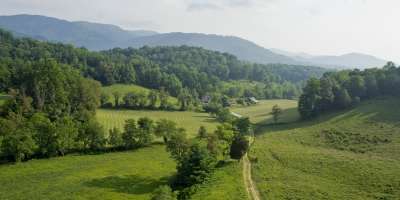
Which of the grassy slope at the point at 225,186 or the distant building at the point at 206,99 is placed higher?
the distant building at the point at 206,99

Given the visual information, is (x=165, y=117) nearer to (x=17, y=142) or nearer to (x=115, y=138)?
(x=115, y=138)

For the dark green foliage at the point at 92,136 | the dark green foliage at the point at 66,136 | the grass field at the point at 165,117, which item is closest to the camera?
the dark green foliage at the point at 66,136

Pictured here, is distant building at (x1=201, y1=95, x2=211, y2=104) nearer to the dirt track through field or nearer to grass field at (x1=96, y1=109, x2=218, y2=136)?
grass field at (x1=96, y1=109, x2=218, y2=136)

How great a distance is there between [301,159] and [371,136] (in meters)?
24.0

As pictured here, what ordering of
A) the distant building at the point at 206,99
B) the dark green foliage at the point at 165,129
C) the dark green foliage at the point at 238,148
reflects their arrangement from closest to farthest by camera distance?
the dark green foliage at the point at 238,148
the dark green foliage at the point at 165,129
the distant building at the point at 206,99

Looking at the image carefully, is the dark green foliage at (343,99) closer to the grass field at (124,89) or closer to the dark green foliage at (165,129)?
the dark green foliage at (165,129)

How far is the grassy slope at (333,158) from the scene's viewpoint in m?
52.9

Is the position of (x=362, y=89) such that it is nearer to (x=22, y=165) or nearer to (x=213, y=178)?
(x=213, y=178)

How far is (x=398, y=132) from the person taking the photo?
274 feet

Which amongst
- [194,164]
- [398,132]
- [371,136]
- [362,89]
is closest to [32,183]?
[194,164]

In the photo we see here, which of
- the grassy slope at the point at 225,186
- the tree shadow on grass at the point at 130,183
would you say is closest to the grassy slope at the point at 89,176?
the tree shadow on grass at the point at 130,183

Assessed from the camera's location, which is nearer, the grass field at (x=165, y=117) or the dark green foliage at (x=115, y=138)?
the dark green foliage at (x=115, y=138)

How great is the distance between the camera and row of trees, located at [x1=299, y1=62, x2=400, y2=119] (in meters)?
117

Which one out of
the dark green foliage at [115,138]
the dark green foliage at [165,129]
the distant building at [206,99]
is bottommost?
the dark green foliage at [115,138]
